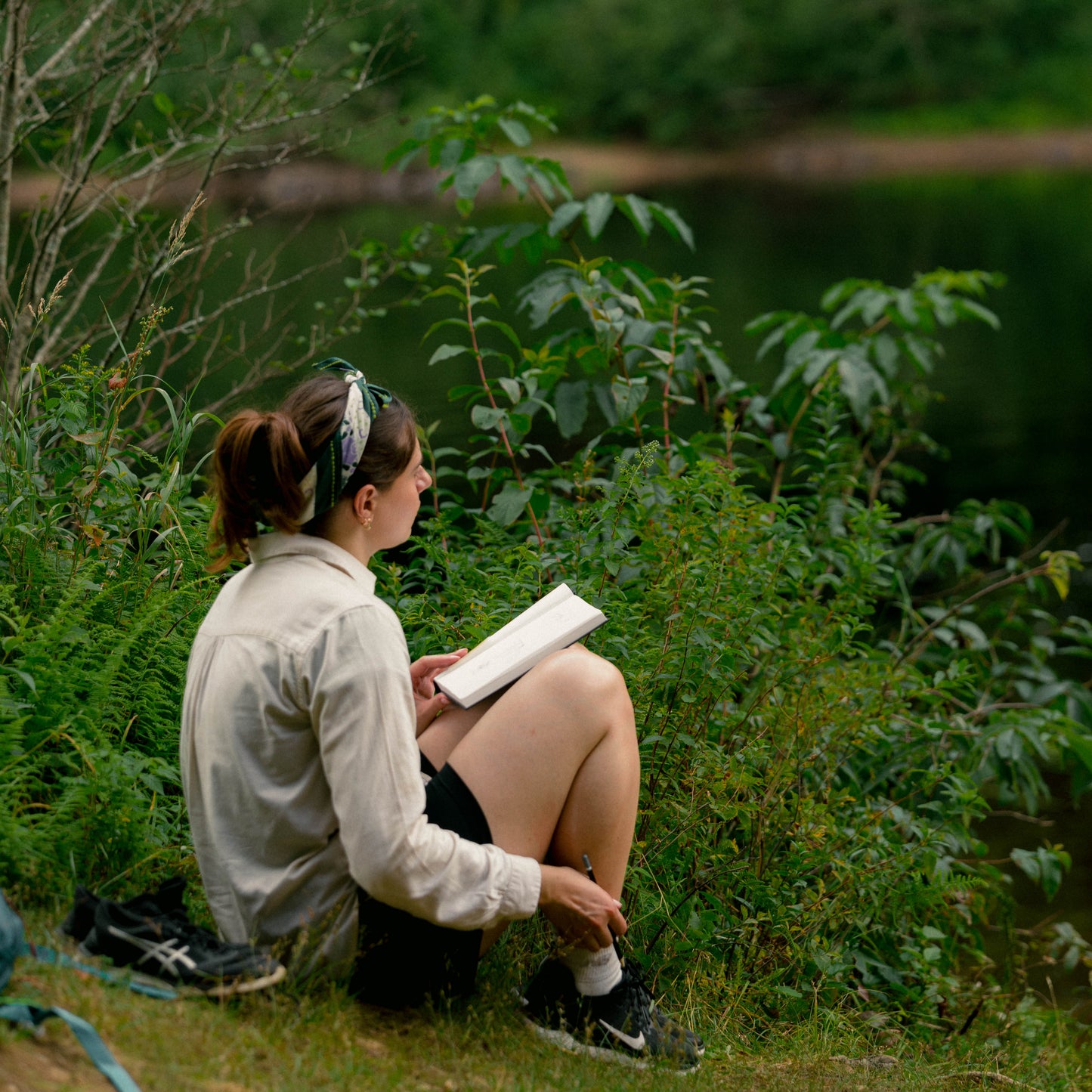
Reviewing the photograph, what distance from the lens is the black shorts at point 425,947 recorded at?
2.14m

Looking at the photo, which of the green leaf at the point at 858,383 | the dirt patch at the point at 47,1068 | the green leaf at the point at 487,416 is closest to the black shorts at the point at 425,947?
the dirt patch at the point at 47,1068

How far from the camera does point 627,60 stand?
4353cm

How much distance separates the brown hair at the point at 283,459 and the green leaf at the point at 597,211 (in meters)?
1.91

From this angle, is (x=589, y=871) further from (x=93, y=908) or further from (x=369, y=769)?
(x=93, y=908)

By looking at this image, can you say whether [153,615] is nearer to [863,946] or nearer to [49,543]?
[49,543]

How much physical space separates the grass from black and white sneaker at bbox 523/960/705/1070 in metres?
0.03

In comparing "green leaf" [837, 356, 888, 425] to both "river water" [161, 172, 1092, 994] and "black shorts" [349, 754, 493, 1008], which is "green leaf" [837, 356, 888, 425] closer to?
"river water" [161, 172, 1092, 994]

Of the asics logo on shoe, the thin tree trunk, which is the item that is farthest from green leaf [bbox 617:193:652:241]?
the asics logo on shoe

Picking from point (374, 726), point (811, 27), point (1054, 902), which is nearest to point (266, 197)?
point (811, 27)

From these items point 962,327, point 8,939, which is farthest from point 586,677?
point 962,327

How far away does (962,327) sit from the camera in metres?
13.9

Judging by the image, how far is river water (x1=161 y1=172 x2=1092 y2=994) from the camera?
26.9 feet

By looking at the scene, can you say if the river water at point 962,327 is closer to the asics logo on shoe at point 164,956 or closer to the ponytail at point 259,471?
the ponytail at point 259,471

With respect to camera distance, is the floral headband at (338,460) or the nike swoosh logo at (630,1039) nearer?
the floral headband at (338,460)
